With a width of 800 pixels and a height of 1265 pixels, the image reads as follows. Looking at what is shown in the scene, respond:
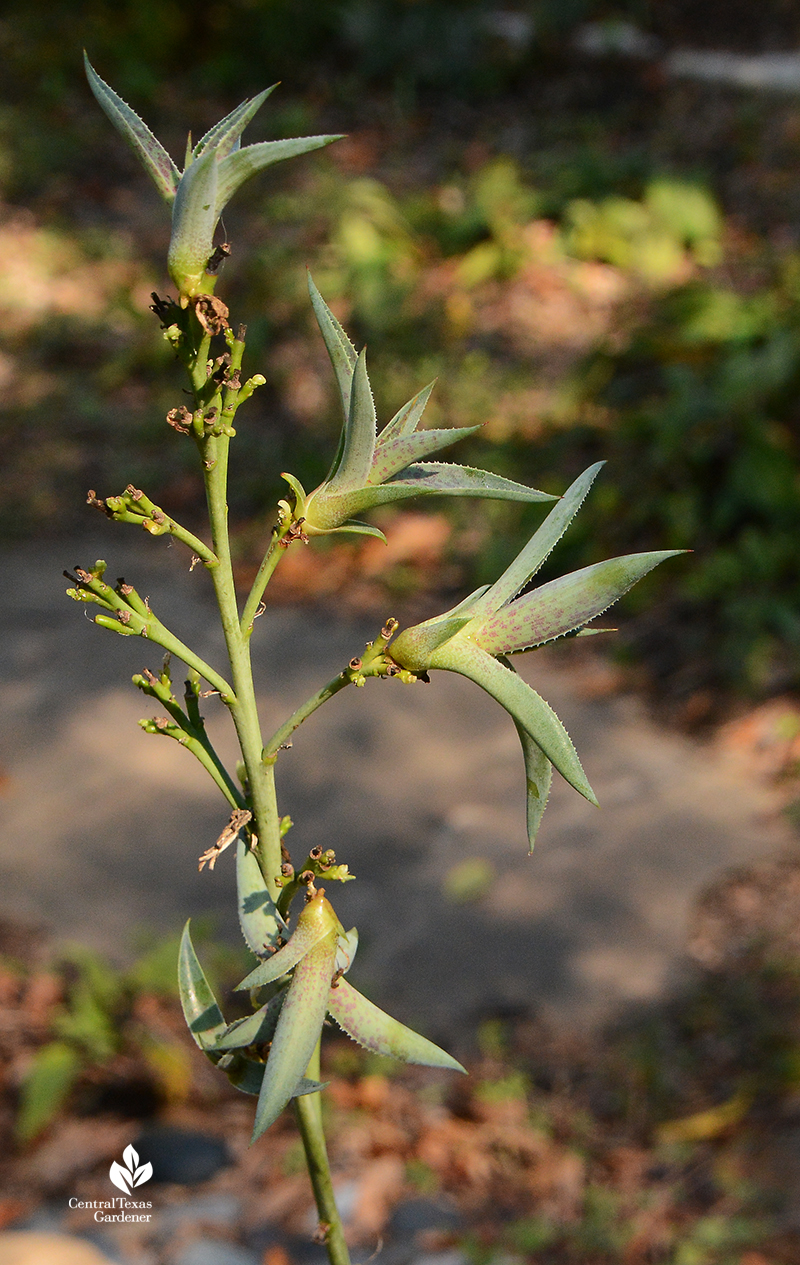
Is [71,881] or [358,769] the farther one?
[358,769]

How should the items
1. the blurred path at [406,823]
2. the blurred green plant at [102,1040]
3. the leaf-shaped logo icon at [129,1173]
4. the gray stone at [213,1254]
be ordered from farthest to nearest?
the blurred path at [406,823], the blurred green plant at [102,1040], the gray stone at [213,1254], the leaf-shaped logo icon at [129,1173]

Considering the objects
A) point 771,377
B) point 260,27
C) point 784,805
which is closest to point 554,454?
point 771,377

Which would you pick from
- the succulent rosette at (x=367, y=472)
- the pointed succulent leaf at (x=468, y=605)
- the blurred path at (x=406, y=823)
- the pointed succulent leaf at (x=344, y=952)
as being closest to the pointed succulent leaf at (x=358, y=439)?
the succulent rosette at (x=367, y=472)

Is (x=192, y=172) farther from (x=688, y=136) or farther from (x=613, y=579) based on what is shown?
(x=688, y=136)

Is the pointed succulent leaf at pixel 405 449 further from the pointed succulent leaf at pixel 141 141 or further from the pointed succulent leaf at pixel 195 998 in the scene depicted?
the pointed succulent leaf at pixel 195 998

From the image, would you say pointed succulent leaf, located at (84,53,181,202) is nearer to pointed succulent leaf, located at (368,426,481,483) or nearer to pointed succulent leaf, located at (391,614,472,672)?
pointed succulent leaf, located at (368,426,481,483)

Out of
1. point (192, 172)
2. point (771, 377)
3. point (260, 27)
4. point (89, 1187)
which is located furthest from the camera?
point (260, 27)

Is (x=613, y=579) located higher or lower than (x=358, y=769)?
lower

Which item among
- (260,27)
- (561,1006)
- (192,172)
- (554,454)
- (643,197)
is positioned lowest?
(192,172)
